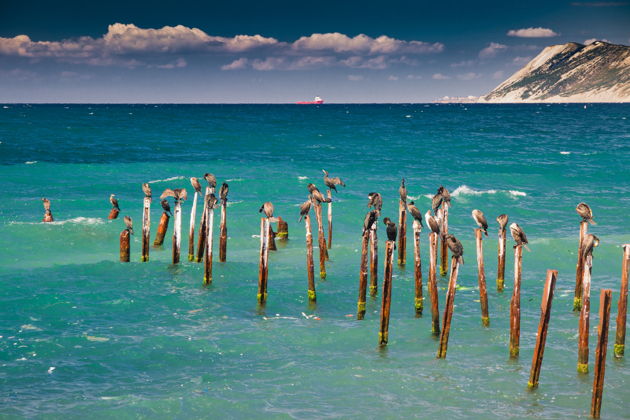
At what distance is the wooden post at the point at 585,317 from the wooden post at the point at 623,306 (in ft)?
1.65

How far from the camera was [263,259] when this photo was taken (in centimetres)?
1488

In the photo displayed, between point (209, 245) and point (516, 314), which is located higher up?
point (209, 245)

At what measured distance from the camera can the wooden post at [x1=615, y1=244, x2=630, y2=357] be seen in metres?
11.4

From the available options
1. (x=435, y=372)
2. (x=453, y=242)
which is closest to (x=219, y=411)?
(x=435, y=372)

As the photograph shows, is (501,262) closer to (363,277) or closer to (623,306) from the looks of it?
(363,277)

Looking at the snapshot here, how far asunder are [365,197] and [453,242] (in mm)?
25725

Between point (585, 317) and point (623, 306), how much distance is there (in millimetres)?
814

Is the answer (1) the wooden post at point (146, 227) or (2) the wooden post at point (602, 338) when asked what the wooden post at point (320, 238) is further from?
(2) the wooden post at point (602, 338)

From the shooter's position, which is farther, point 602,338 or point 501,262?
point 501,262

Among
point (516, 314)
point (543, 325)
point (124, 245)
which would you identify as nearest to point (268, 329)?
point (516, 314)

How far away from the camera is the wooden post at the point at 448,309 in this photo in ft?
38.4

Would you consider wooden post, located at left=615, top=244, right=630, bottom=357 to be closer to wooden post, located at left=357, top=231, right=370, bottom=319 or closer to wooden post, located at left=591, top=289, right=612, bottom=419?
wooden post, located at left=591, top=289, right=612, bottom=419

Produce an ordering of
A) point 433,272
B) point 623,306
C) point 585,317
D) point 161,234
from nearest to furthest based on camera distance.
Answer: point 585,317, point 623,306, point 433,272, point 161,234

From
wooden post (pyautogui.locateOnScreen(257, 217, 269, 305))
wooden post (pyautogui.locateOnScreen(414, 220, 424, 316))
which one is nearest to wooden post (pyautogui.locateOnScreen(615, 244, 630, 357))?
wooden post (pyautogui.locateOnScreen(414, 220, 424, 316))
